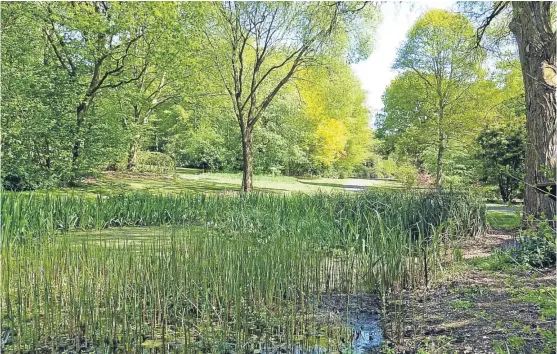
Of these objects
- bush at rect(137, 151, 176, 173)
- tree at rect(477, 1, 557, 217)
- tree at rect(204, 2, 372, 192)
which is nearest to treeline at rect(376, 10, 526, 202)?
tree at rect(204, 2, 372, 192)

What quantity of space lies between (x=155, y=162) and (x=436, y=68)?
13084mm

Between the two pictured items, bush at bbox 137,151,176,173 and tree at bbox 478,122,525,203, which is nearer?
tree at bbox 478,122,525,203

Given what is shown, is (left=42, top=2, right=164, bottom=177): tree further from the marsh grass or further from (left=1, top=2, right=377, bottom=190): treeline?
the marsh grass

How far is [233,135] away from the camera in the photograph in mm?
25672

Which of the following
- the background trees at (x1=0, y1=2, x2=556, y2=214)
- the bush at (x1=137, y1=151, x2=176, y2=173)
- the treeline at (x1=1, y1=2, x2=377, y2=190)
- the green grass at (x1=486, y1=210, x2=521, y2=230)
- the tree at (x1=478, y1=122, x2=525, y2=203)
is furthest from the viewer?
the bush at (x1=137, y1=151, x2=176, y2=173)

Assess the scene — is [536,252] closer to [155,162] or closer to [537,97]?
[537,97]

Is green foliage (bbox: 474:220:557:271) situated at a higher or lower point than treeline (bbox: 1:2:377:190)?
lower

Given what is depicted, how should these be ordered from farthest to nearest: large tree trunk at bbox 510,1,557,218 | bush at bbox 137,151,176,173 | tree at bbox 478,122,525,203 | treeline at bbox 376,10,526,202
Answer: bush at bbox 137,151,176,173, treeline at bbox 376,10,526,202, tree at bbox 478,122,525,203, large tree trunk at bbox 510,1,557,218

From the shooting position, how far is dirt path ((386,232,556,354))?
2.40 metres

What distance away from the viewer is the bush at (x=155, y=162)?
779 inches

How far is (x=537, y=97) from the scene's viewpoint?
6500 millimetres

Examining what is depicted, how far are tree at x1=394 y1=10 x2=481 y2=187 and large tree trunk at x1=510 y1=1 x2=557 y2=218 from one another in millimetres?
10739

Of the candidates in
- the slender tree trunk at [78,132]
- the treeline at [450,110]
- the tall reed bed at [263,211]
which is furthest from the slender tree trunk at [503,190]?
the slender tree trunk at [78,132]

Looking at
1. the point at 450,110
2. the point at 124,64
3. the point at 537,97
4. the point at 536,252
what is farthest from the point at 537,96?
the point at 124,64
